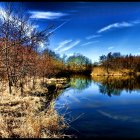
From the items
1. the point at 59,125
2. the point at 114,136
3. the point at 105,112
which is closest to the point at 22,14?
the point at 59,125

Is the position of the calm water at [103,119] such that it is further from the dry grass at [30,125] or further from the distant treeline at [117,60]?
the distant treeline at [117,60]

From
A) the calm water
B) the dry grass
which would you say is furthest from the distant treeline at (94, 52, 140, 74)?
the dry grass

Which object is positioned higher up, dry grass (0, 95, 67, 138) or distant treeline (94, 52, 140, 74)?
distant treeline (94, 52, 140, 74)

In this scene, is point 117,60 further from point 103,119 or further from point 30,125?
point 30,125

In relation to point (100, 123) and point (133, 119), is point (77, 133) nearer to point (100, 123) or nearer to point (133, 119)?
point (100, 123)

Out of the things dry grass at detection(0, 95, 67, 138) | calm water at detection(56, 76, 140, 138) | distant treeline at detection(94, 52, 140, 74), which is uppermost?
distant treeline at detection(94, 52, 140, 74)

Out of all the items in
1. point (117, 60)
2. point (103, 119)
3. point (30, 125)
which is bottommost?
point (103, 119)

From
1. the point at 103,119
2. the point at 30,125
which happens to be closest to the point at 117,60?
the point at 103,119

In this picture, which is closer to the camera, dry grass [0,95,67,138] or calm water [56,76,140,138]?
dry grass [0,95,67,138]

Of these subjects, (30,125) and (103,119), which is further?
(103,119)

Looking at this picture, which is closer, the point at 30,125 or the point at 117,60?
the point at 30,125

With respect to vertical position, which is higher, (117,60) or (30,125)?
(117,60)

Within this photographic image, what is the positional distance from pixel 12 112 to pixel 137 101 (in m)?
7.23

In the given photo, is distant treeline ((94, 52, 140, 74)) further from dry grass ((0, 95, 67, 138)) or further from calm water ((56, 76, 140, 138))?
dry grass ((0, 95, 67, 138))
